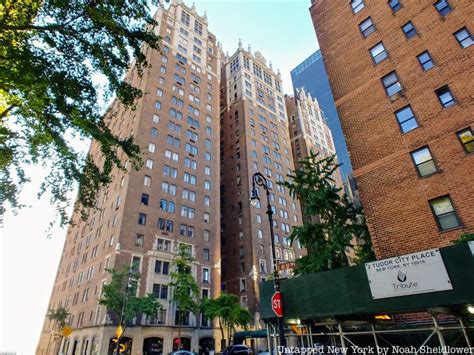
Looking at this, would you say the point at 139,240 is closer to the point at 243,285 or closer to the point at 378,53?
the point at 243,285

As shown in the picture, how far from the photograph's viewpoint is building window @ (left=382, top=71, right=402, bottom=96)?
58.5 ft

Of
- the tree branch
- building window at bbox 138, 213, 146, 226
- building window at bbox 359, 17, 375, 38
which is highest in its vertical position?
building window at bbox 359, 17, 375, 38

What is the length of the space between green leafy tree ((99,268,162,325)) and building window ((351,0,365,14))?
34781 millimetres

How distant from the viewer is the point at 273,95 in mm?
94000

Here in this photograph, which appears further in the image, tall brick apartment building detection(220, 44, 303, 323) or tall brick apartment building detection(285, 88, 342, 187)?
tall brick apartment building detection(285, 88, 342, 187)

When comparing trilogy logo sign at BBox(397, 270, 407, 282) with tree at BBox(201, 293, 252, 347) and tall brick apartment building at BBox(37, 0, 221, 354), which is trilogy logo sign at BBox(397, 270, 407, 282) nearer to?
tall brick apartment building at BBox(37, 0, 221, 354)

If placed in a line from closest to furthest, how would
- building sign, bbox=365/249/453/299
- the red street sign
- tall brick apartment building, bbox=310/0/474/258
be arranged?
building sign, bbox=365/249/453/299 → the red street sign → tall brick apartment building, bbox=310/0/474/258

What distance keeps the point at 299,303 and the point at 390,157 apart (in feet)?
33.2

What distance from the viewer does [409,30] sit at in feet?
61.5

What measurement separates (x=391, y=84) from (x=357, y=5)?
8.69 m

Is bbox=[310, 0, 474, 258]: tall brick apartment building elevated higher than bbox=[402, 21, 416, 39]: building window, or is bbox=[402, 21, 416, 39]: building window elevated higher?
bbox=[402, 21, 416, 39]: building window

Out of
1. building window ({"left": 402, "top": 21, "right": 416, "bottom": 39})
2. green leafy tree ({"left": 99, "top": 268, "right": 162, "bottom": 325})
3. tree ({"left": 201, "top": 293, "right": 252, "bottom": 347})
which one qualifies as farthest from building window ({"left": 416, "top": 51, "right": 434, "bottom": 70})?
green leafy tree ({"left": 99, "top": 268, "right": 162, "bottom": 325})

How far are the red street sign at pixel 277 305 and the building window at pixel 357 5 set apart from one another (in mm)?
21926

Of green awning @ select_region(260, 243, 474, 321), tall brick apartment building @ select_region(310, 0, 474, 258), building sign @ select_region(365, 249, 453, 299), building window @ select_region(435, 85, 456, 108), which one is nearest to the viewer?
green awning @ select_region(260, 243, 474, 321)
